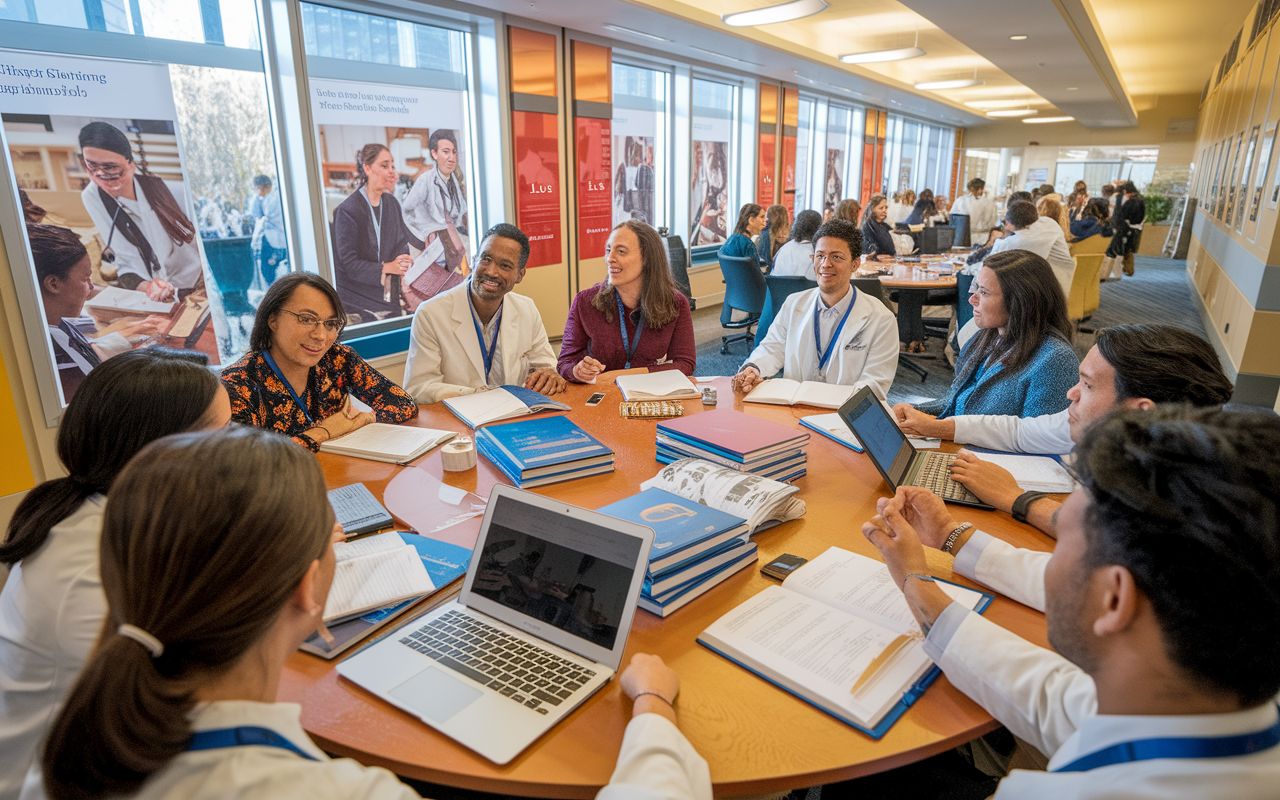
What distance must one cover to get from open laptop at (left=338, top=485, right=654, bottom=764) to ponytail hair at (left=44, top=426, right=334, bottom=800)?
0.37 m

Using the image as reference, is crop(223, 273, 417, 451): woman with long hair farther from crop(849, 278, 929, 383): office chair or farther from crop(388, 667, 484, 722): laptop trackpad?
crop(849, 278, 929, 383): office chair

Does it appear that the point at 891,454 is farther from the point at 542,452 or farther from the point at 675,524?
the point at 542,452

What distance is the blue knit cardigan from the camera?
7.71ft

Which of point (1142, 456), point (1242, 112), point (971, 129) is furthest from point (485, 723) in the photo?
point (971, 129)

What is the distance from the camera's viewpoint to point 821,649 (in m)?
1.20

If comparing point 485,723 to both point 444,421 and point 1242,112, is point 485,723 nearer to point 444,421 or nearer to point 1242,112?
point 444,421

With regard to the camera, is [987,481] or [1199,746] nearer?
[1199,746]

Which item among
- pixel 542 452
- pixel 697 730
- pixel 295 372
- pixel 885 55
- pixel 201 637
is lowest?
pixel 697 730

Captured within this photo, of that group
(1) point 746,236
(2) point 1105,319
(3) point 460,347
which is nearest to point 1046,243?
(1) point 746,236

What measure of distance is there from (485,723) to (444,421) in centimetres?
165

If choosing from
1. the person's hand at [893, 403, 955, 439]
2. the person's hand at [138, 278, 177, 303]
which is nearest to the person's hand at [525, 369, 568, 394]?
the person's hand at [893, 403, 955, 439]

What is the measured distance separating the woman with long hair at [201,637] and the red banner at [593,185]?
637 cm

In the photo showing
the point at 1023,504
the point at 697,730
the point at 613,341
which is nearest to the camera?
the point at 697,730

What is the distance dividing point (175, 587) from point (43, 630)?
70cm
